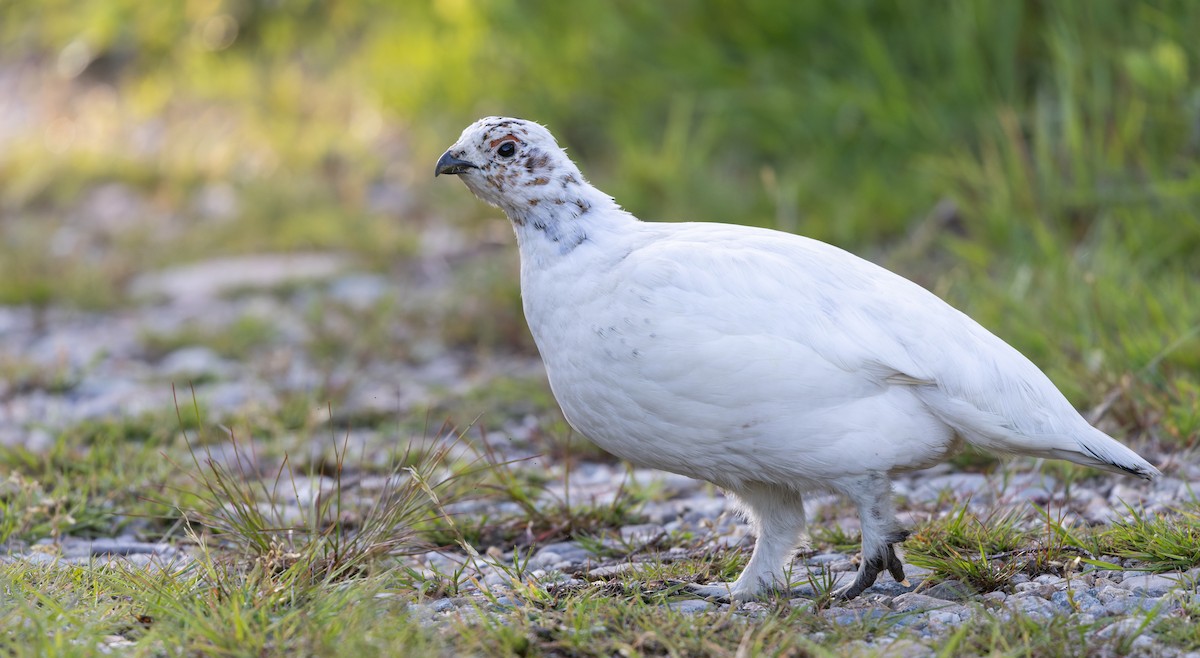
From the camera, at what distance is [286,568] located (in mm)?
3145

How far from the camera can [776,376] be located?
301 cm

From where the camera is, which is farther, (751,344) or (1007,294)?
(1007,294)

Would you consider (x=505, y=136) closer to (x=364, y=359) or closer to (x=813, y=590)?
(x=813, y=590)

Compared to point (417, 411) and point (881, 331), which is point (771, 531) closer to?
point (881, 331)

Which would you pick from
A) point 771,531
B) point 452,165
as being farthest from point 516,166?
point 771,531

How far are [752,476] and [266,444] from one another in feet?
7.13

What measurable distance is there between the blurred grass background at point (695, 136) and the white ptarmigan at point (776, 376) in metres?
1.22

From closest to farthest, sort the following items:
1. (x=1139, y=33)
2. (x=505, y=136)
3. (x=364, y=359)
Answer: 1. (x=505, y=136)
2. (x=364, y=359)
3. (x=1139, y=33)

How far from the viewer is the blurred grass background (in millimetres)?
5570

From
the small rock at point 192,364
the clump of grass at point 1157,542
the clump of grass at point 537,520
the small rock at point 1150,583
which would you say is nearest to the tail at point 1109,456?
the clump of grass at point 1157,542

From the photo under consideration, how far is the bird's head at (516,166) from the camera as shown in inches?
136

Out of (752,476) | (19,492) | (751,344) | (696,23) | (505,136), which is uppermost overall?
(696,23)

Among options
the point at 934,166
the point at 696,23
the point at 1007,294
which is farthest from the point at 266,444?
the point at 696,23

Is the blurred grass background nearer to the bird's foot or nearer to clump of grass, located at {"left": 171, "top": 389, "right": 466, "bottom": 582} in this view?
the bird's foot
